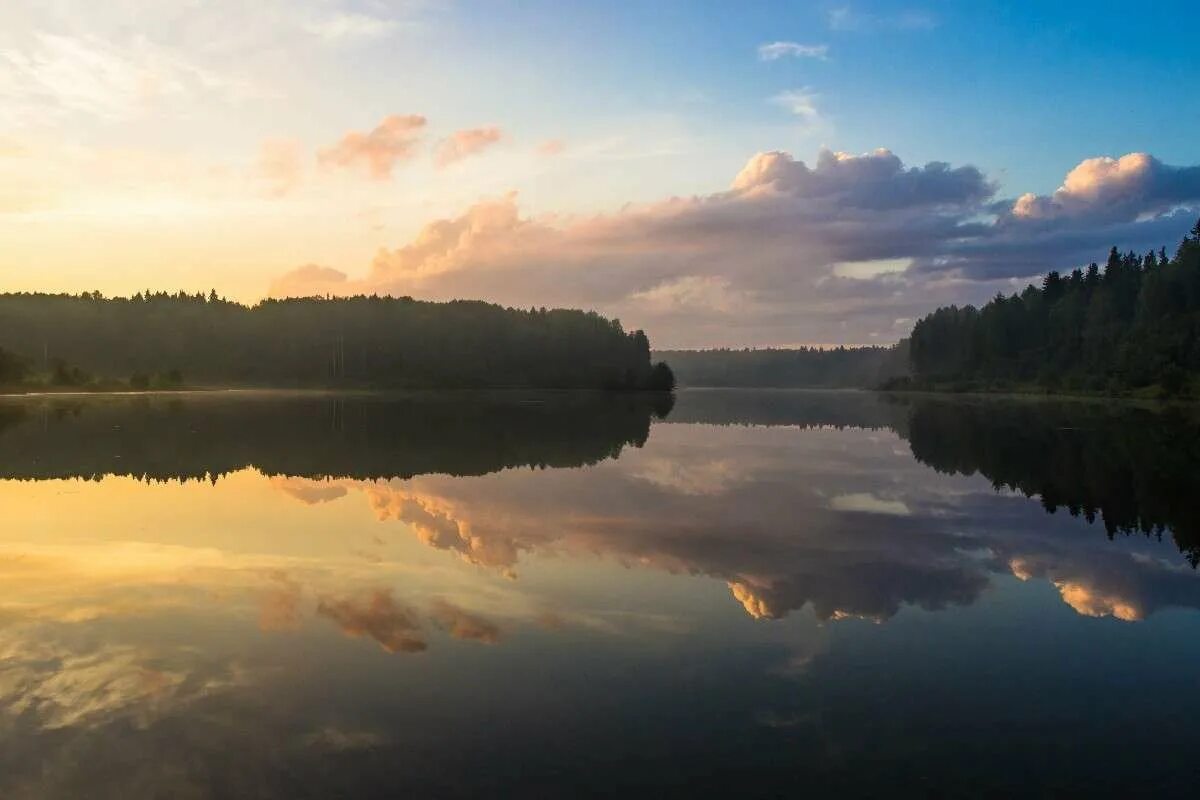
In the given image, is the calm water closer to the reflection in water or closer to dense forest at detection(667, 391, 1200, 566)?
dense forest at detection(667, 391, 1200, 566)

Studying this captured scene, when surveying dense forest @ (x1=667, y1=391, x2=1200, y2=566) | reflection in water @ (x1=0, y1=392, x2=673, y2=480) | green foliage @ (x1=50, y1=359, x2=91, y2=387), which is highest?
green foliage @ (x1=50, y1=359, x2=91, y2=387)

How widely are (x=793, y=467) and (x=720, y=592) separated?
2627cm

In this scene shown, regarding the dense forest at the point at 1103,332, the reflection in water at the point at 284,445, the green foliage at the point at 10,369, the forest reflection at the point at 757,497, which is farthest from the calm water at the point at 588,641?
the green foliage at the point at 10,369

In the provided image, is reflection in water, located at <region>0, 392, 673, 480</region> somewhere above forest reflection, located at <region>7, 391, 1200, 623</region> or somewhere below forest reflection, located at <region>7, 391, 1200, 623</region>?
above

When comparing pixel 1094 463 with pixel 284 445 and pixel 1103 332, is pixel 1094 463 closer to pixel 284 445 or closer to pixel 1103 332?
pixel 284 445

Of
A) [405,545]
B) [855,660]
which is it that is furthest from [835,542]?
[405,545]

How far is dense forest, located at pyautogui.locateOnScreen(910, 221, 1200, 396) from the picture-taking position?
120 m

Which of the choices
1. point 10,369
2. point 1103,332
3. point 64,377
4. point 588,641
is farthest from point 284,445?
point 1103,332

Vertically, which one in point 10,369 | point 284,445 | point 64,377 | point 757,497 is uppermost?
point 10,369

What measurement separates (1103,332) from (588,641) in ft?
542

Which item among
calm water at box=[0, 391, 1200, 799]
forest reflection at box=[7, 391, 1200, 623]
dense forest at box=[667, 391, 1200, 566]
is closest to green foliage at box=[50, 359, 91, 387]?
forest reflection at box=[7, 391, 1200, 623]

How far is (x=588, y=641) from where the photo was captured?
12.9 metres

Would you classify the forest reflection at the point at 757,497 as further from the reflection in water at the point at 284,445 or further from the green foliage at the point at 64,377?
the green foliage at the point at 64,377

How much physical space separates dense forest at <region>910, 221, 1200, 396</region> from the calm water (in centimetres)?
10915
